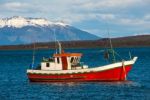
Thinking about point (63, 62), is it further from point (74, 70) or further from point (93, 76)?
point (93, 76)

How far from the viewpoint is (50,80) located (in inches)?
2751

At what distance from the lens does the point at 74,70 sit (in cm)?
6819

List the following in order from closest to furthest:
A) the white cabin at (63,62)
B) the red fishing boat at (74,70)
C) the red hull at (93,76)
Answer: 1. the red fishing boat at (74,70)
2. the red hull at (93,76)
3. the white cabin at (63,62)

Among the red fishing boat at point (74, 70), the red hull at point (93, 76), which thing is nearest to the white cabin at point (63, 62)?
the red fishing boat at point (74, 70)

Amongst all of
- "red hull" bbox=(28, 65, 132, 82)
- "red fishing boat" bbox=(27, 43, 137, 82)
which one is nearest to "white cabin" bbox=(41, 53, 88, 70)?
"red fishing boat" bbox=(27, 43, 137, 82)

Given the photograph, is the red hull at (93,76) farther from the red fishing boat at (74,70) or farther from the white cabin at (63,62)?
the white cabin at (63,62)

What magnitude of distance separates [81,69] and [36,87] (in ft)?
18.2

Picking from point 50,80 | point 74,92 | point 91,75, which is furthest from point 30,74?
point 74,92

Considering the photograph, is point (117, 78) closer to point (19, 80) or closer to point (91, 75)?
point (91, 75)

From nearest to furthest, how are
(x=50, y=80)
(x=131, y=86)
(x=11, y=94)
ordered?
(x=11, y=94), (x=131, y=86), (x=50, y=80)

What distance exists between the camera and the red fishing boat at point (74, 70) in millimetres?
68500

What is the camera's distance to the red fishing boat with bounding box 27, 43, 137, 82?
68.5m

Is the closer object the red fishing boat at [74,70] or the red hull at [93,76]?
the red fishing boat at [74,70]

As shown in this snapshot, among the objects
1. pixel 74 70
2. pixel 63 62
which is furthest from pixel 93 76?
pixel 63 62
